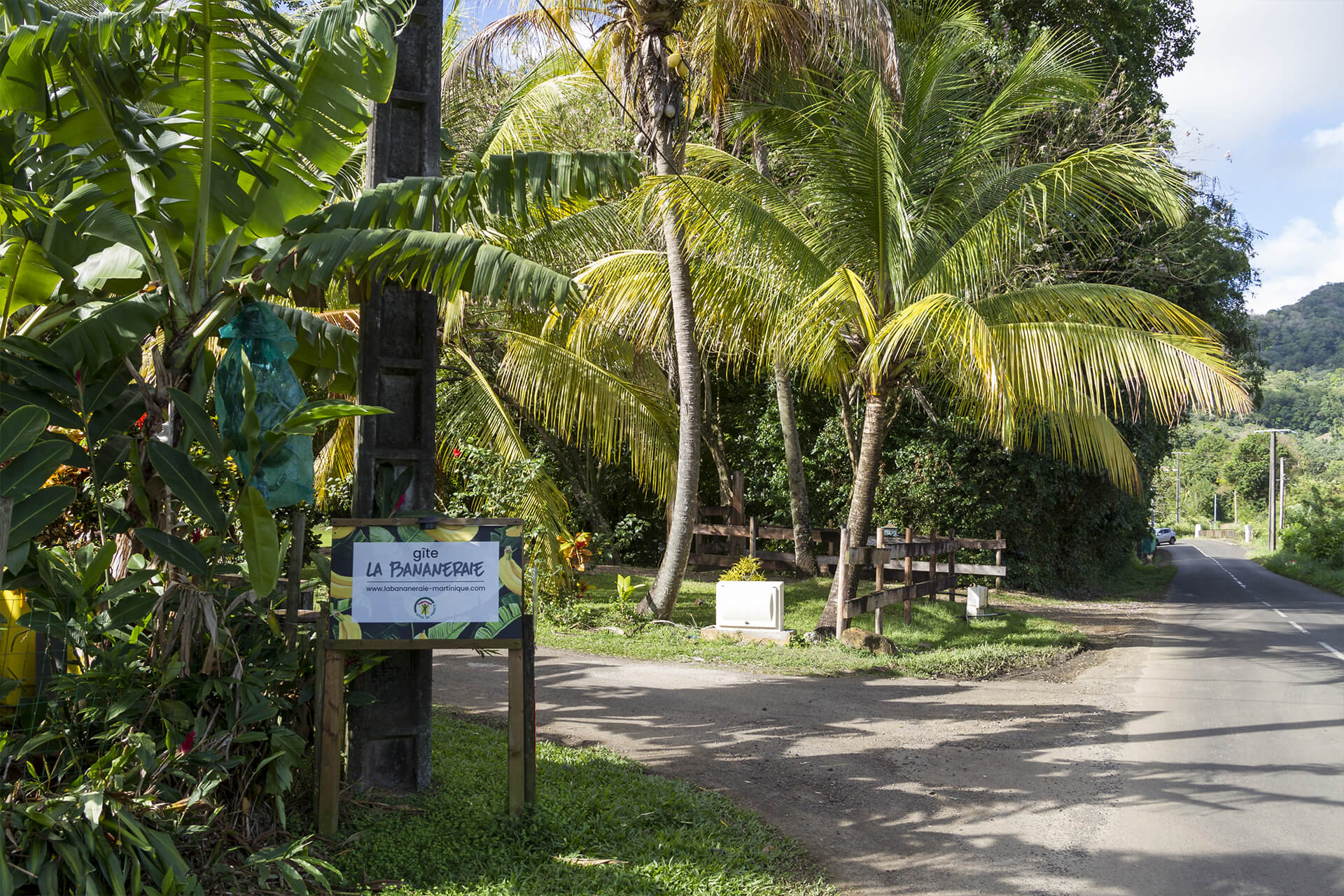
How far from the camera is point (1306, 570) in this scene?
29.3 m

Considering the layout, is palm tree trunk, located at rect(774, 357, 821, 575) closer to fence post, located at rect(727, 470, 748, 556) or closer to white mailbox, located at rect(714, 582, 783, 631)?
fence post, located at rect(727, 470, 748, 556)

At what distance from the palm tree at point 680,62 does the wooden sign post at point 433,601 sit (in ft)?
22.1

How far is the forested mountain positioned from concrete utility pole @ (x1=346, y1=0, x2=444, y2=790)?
14480 cm

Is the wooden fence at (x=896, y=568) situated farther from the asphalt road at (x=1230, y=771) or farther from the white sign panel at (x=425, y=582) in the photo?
the white sign panel at (x=425, y=582)

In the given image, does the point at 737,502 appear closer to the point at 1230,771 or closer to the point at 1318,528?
the point at 1230,771

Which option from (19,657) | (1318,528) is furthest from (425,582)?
(1318,528)

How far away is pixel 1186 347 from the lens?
9.41 m

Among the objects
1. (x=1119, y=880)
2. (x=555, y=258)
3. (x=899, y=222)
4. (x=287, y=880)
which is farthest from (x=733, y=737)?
(x=555, y=258)

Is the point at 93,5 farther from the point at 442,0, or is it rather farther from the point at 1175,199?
the point at 1175,199

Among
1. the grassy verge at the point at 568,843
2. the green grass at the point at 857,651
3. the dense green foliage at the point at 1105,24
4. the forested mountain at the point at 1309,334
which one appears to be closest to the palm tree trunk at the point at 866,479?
the green grass at the point at 857,651

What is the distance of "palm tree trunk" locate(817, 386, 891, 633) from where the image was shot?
1128cm

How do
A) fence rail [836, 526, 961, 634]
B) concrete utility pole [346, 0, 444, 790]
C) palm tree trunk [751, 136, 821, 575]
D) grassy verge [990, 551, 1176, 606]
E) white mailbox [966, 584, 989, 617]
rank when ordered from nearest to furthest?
concrete utility pole [346, 0, 444, 790]
fence rail [836, 526, 961, 634]
white mailbox [966, 584, 989, 617]
palm tree trunk [751, 136, 821, 575]
grassy verge [990, 551, 1176, 606]

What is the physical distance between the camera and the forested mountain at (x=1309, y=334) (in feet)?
447

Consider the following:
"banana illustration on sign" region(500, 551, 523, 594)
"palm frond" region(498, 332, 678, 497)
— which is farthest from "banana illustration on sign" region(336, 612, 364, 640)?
"palm frond" region(498, 332, 678, 497)
